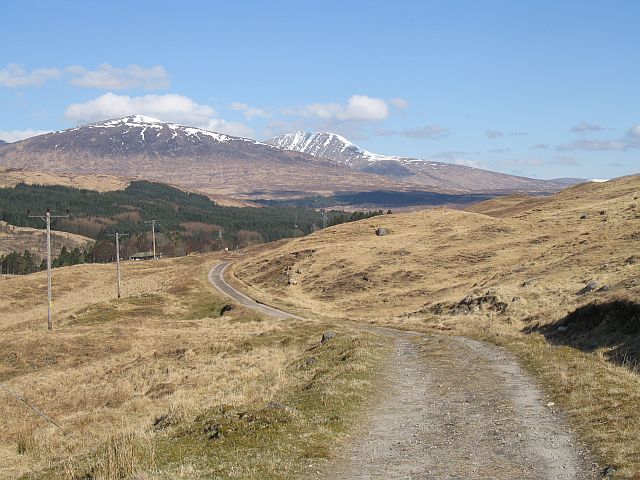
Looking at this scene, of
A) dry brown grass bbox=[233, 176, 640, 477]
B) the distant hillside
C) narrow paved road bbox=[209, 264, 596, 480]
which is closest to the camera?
narrow paved road bbox=[209, 264, 596, 480]

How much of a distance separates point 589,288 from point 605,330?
12.3 m

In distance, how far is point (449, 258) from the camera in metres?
86.1

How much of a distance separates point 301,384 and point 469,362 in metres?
7.94

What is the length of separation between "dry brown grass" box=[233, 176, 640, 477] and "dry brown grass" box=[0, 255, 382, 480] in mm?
7187

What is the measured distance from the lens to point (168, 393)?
30.2 meters

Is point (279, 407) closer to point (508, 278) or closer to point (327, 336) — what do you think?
point (327, 336)

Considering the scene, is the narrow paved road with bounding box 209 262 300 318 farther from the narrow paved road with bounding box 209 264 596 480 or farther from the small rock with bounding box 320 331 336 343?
the narrow paved road with bounding box 209 264 596 480

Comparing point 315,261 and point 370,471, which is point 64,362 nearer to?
point 370,471

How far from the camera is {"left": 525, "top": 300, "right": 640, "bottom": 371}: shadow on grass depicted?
26.0 meters

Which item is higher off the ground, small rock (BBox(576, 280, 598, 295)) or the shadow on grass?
small rock (BBox(576, 280, 598, 295))

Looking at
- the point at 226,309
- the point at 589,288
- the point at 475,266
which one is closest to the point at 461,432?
the point at 589,288

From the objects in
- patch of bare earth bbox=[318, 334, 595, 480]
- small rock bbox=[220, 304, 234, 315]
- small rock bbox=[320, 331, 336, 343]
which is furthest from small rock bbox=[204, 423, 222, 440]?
small rock bbox=[220, 304, 234, 315]

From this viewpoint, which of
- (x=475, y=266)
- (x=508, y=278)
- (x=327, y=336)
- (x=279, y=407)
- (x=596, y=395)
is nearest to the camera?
(x=279, y=407)

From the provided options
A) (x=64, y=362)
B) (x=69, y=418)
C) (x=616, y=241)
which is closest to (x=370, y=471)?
(x=69, y=418)
